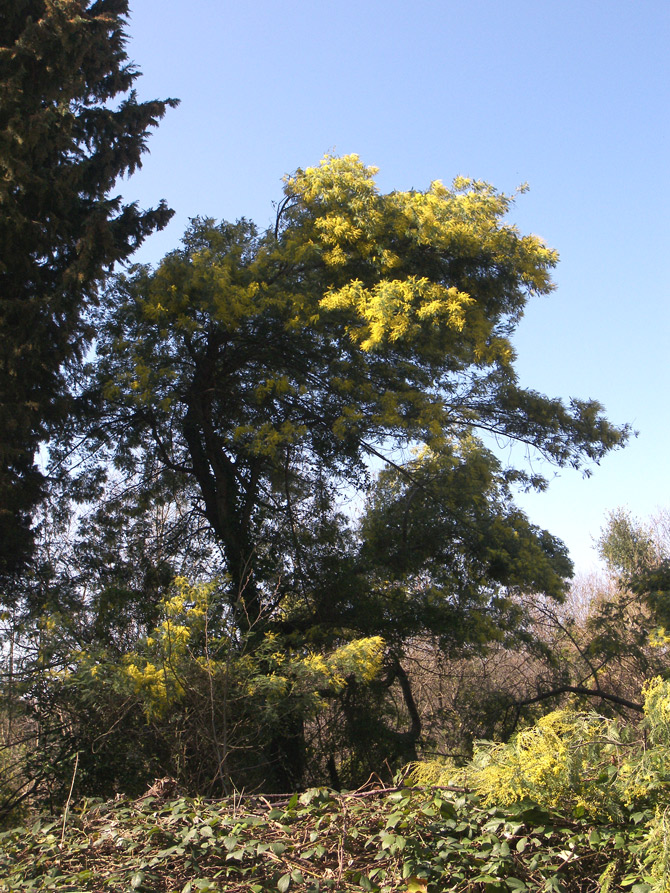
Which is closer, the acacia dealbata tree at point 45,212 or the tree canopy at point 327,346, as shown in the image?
the acacia dealbata tree at point 45,212

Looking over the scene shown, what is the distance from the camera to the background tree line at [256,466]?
23.1ft

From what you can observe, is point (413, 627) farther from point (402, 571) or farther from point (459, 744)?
point (459, 744)

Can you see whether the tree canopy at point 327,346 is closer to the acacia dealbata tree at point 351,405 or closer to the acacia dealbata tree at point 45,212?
the acacia dealbata tree at point 351,405

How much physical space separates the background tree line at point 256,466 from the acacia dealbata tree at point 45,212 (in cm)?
3

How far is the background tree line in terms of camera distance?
7047 mm

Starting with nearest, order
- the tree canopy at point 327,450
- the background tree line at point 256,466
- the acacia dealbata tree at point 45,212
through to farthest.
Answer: the background tree line at point 256,466 < the acacia dealbata tree at point 45,212 < the tree canopy at point 327,450

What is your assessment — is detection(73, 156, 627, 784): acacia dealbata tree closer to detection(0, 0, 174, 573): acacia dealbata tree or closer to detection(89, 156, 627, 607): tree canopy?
detection(89, 156, 627, 607): tree canopy

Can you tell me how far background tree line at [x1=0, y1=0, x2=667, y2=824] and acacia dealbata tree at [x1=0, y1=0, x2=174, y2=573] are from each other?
3 centimetres

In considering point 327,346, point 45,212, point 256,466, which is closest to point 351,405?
point 327,346

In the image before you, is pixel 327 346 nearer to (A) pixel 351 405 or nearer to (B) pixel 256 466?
(A) pixel 351 405

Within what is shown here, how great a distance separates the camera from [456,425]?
10.2 meters

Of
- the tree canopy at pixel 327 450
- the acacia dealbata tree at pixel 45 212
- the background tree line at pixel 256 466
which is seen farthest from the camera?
the tree canopy at pixel 327 450

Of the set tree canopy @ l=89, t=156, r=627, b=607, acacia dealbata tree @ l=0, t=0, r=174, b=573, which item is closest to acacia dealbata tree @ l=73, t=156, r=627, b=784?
tree canopy @ l=89, t=156, r=627, b=607

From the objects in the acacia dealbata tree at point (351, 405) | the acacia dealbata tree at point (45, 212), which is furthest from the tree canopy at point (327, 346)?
the acacia dealbata tree at point (45, 212)
